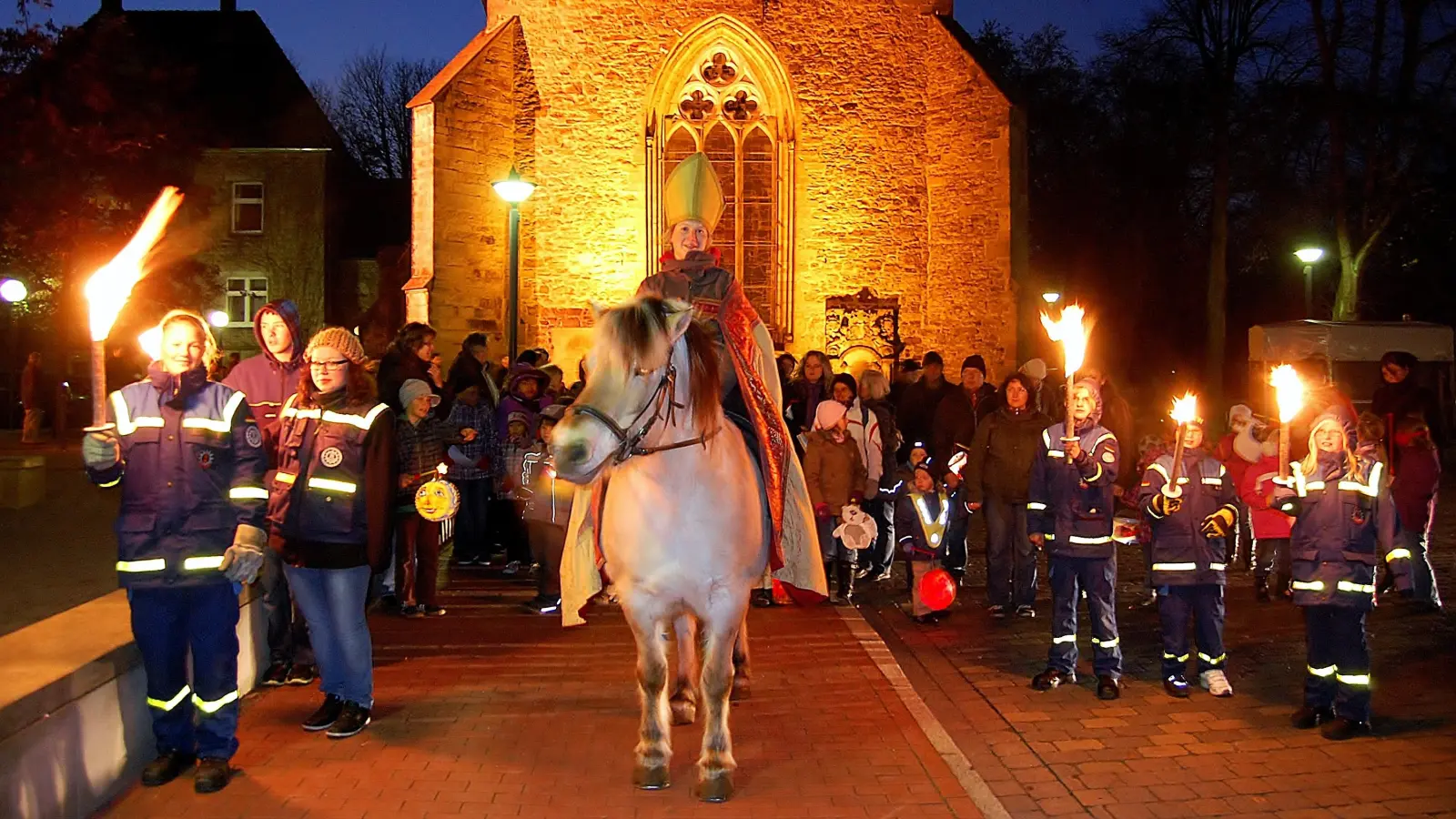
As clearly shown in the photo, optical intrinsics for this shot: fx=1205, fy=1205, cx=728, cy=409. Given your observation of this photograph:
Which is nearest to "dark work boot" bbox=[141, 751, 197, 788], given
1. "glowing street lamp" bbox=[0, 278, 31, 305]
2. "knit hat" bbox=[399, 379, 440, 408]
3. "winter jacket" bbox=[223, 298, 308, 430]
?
"winter jacket" bbox=[223, 298, 308, 430]

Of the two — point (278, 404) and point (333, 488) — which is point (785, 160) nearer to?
point (278, 404)

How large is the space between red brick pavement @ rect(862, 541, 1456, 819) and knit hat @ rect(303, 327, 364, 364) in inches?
145

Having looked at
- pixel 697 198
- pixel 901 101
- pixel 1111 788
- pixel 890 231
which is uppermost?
pixel 901 101

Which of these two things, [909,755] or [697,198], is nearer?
[909,755]

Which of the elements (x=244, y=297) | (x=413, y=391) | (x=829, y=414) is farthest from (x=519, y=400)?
(x=244, y=297)

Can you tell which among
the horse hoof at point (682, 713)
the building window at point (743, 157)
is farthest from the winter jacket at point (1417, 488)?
the building window at point (743, 157)

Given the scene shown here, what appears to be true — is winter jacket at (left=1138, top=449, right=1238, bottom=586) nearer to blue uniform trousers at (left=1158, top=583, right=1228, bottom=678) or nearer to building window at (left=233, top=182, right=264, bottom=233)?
blue uniform trousers at (left=1158, top=583, right=1228, bottom=678)

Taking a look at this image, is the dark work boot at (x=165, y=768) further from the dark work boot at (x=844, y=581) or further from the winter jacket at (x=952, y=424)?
the winter jacket at (x=952, y=424)

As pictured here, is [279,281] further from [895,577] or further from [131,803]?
[131,803]

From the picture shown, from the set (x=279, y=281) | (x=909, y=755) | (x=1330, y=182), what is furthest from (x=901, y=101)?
(x=279, y=281)

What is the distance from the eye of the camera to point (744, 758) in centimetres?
588

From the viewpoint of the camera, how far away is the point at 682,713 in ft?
20.9

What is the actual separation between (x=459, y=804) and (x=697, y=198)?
3352mm

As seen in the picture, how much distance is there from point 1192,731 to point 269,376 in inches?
221
